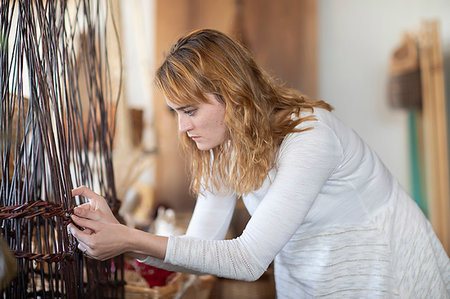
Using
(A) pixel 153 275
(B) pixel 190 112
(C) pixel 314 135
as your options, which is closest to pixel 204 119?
(B) pixel 190 112

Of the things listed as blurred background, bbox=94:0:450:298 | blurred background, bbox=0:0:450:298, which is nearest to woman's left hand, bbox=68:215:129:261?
blurred background, bbox=0:0:450:298

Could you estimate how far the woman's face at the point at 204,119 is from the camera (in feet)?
3.13

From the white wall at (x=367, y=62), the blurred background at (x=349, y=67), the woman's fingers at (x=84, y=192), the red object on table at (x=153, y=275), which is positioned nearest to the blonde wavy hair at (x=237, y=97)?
the woman's fingers at (x=84, y=192)

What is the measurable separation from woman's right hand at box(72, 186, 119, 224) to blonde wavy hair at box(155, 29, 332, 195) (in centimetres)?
23

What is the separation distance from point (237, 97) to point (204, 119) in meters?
0.08

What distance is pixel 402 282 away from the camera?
1.03 metres

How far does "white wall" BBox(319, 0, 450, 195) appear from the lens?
3.38m

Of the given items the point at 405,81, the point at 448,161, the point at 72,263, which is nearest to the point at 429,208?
the point at 448,161

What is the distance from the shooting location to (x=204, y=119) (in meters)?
0.97

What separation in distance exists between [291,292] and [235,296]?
12.2 inches

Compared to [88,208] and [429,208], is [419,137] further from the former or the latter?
[88,208]

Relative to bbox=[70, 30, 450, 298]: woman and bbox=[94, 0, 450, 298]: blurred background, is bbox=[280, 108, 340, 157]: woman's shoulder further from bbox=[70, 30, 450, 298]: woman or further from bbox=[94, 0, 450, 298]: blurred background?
bbox=[94, 0, 450, 298]: blurred background

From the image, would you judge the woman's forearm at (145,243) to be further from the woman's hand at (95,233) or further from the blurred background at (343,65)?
the blurred background at (343,65)

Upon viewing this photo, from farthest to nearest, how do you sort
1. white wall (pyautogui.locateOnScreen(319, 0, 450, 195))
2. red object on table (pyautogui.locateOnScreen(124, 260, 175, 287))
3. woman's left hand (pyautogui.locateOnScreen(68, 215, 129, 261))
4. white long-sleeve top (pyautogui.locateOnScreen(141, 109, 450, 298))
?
white wall (pyautogui.locateOnScreen(319, 0, 450, 195)), red object on table (pyautogui.locateOnScreen(124, 260, 175, 287)), white long-sleeve top (pyautogui.locateOnScreen(141, 109, 450, 298)), woman's left hand (pyautogui.locateOnScreen(68, 215, 129, 261))
